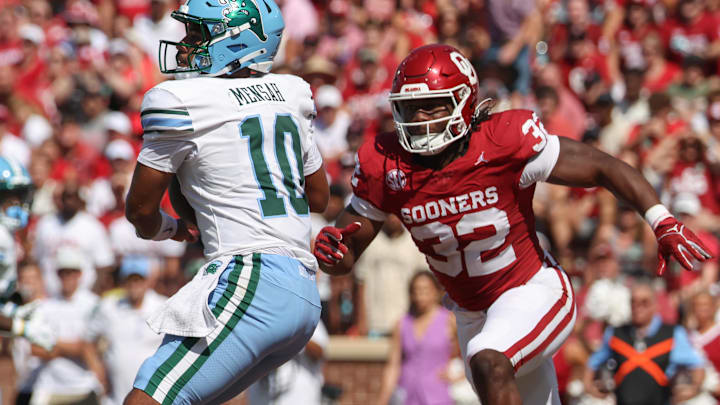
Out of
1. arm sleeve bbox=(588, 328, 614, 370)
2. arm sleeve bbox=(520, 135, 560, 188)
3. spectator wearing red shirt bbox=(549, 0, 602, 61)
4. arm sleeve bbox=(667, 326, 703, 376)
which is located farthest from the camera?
spectator wearing red shirt bbox=(549, 0, 602, 61)

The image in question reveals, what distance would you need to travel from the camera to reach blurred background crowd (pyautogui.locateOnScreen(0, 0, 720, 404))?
886 centimetres

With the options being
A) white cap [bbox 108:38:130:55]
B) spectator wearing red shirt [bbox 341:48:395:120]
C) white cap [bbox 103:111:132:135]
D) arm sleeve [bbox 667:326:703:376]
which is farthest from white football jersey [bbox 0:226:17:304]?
white cap [bbox 108:38:130:55]

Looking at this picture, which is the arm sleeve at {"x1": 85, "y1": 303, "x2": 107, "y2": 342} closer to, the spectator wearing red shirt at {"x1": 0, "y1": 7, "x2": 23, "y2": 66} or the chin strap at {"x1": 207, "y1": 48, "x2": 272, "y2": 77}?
the chin strap at {"x1": 207, "y1": 48, "x2": 272, "y2": 77}

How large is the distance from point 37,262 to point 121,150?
129cm

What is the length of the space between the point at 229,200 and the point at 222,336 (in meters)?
0.52

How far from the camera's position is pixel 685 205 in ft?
30.1

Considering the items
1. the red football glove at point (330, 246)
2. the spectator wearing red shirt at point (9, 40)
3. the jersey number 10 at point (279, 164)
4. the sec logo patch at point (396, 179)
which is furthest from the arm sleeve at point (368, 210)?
the spectator wearing red shirt at point (9, 40)

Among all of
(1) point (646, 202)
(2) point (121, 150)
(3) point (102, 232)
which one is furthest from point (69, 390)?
(1) point (646, 202)

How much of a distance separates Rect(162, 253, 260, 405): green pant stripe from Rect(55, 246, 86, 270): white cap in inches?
210

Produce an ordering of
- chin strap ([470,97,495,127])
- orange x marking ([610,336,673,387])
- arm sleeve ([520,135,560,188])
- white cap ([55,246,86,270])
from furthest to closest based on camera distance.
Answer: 1. white cap ([55,246,86,270])
2. orange x marking ([610,336,673,387])
3. chin strap ([470,97,495,127])
4. arm sleeve ([520,135,560,188])

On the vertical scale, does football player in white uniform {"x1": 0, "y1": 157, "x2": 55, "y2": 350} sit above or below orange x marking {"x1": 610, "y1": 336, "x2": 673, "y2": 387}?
above

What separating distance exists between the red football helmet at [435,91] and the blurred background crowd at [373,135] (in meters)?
2.93

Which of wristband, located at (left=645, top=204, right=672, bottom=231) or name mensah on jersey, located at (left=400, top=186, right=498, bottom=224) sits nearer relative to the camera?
wristband, located at (left=645, top=204, right=672, bottom=231)

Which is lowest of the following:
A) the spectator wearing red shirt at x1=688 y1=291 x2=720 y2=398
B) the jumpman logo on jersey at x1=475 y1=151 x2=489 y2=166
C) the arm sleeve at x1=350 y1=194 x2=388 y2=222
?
the spectator wearing red shirt at x1=688 y1=291 x2=720 y2=398
